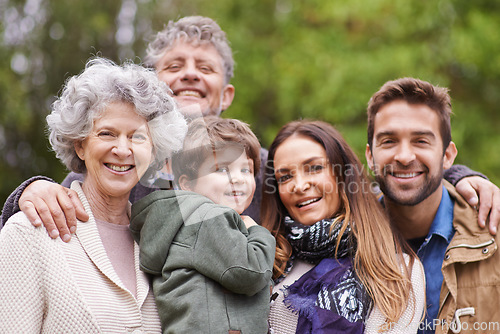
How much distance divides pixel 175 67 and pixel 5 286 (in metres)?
2.35

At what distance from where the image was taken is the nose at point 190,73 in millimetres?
4211

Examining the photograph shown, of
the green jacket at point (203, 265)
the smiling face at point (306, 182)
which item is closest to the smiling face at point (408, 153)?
the smiling face at point (306, 182)

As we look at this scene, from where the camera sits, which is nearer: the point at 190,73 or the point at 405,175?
the point at 405,175

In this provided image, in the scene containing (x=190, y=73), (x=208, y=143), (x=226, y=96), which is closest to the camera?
(x=208, y=143)

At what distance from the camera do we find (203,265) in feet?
8.38

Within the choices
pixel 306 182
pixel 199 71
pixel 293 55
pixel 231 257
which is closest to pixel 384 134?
pixel 306 182

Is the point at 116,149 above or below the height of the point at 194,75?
below

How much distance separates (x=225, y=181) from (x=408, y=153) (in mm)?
1293

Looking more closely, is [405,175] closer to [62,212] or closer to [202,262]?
[202,262]

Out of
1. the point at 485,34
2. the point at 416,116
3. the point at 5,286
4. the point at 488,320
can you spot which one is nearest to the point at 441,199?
the point at 416,116

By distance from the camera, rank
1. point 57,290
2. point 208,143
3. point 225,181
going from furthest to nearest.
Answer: point 208,143 → point 225,181 → point 57,290

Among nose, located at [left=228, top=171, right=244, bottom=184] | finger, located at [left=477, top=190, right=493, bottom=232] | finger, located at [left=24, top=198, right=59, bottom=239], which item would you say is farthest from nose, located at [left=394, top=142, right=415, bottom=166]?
finger, located at [left=24, top=198, right=59, bottom=239]

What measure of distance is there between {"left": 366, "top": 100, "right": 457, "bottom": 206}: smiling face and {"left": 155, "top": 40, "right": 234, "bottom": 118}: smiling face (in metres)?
1.32

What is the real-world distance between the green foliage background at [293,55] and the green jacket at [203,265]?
5590mm
